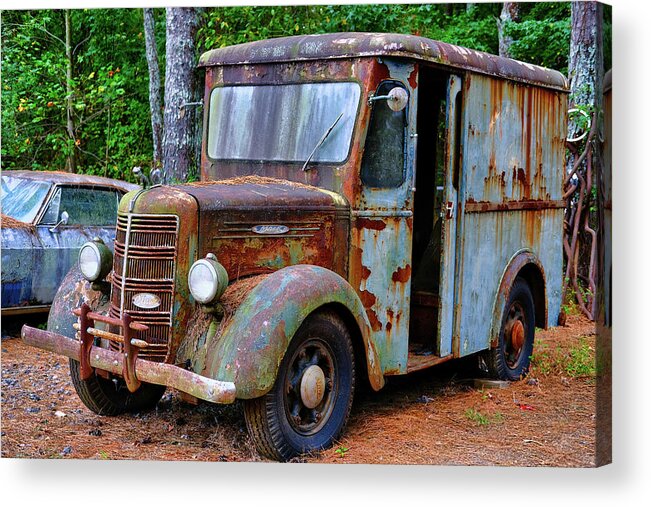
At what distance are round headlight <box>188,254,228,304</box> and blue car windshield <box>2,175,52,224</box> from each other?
2.44 meters

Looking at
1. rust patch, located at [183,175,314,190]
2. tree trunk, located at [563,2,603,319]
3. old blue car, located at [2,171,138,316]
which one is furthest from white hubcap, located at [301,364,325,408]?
old blue car, located at [2,171,138,316]

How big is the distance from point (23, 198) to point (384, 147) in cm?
293

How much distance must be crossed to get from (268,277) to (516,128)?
7.79 ft

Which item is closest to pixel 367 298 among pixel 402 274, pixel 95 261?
pixel 402 274

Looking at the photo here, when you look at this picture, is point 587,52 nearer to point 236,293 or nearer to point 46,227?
point 236,293

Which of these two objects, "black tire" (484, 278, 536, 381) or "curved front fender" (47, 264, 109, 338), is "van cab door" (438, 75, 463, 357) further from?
"curved front fender" (47, 264, 109, 338)

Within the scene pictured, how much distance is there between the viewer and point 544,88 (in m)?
6.39

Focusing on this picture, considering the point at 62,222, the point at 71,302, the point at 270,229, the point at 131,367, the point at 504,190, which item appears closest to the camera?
the point at 131,367

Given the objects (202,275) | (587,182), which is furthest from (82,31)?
(587,182)

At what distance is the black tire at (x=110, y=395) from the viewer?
5.20 metres

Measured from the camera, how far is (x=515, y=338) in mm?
6387

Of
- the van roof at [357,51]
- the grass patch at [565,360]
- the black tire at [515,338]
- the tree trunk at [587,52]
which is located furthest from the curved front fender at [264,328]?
the black tire at [515,338]

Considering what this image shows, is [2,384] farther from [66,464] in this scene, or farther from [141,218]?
[141,218]

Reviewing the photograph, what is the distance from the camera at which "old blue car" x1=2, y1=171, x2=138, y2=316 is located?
6.52m
